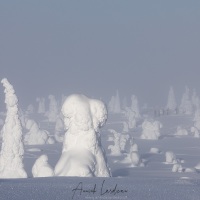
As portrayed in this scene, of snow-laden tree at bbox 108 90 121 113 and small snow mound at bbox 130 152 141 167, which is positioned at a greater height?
small snow mound at bbox 130 152 141 167

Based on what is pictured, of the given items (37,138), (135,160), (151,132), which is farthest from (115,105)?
(135,160)

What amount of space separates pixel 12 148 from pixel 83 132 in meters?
4.71

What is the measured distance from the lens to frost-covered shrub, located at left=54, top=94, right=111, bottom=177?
1809cm

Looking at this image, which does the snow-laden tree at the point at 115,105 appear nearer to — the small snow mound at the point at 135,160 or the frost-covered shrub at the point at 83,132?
the small snow mound at the point at 135,160

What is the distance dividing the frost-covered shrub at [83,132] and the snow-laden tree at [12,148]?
4.05 metres

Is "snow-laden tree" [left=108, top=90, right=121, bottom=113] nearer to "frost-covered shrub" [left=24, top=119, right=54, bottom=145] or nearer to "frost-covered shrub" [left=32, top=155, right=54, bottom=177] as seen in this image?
"frost-covered shrub" [left=24, top=119, right=54, bottom=145]

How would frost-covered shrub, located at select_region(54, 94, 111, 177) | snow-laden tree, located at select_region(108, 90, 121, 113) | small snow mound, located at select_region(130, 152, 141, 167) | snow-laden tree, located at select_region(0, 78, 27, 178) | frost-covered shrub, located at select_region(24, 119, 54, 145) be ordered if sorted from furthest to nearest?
snow-laden tree, located at select_region(108, 90, 121, 113) → frost-covered shrub, located at select_region(24, 119, 54, 145) → small snow mound, located at select_region(130, 152, 141, 167) → snow-laden tree, located at select_region(0, 78, 27, 178) → frost-covered shrub, located at select_region(54, 94, 111, 177)

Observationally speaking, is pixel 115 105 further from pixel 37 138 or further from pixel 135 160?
pixel 135 160

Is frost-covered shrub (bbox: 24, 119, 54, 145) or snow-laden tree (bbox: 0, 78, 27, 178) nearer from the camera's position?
snow-laden tree (bbox: 0, 78, 27, 178)

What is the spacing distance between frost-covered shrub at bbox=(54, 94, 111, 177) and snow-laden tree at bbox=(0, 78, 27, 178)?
4049 millimetres

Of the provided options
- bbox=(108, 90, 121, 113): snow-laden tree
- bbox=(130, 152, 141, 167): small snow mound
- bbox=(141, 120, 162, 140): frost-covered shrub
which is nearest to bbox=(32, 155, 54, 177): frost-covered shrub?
bbox=(130, 152, 141, 167): small snow mound

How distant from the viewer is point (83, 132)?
1864 centimetres

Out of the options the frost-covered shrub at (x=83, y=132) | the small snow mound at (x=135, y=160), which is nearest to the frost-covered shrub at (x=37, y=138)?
the small snow mound at (x=135, y=160)

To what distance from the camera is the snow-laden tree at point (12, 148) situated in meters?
22.4
